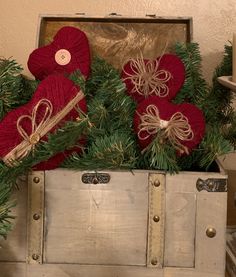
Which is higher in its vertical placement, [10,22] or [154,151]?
[10,22]

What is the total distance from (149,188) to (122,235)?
3.0 inches

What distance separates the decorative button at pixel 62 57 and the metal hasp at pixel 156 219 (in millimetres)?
251

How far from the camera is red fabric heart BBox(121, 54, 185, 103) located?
639 mm

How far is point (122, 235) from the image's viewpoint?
0.57 meters

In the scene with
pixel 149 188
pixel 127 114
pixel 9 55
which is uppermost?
pixel 9 55

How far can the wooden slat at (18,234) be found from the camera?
57 centimetres

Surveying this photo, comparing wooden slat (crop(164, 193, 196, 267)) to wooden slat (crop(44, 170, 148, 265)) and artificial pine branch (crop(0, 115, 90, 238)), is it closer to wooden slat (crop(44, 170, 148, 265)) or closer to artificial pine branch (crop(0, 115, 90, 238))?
wooden slat (crop(44, 170, 148, 265))

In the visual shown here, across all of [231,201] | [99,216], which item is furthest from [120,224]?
[231,201]

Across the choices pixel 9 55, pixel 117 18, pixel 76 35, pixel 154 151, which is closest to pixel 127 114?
pixel 154 151

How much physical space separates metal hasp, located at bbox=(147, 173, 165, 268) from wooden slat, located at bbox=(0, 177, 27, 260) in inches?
7.0

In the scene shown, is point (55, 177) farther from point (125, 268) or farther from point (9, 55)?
point (9, 55)

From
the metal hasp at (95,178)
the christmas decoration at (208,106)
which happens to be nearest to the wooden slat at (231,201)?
the christmas decoration at (208,106)

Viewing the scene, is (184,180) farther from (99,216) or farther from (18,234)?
(18,234)

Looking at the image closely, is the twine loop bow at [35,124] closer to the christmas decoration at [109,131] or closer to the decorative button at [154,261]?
the christmas decoration at [109,131]
